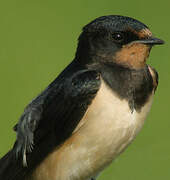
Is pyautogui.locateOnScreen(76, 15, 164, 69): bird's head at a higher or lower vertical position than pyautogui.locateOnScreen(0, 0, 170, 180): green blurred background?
higher

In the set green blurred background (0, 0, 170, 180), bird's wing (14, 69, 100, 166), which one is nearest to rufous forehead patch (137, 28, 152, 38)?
bird's wing (14, 69, 100, 166)

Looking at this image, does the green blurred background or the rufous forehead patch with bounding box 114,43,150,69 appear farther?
the green blurred background

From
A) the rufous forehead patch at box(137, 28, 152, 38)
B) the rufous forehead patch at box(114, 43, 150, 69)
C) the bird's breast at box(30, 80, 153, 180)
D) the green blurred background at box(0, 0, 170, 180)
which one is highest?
the rufous forehead patch at box(137, 28, 152, 38)

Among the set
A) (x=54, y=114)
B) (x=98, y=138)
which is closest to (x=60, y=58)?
(x=54, y=114)

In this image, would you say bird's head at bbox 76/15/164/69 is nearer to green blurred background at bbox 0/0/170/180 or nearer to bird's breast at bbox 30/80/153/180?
bird's breast at bbox 30/80/153/180

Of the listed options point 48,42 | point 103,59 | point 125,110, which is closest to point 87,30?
point 103,59

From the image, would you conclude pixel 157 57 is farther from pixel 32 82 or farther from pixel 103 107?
pixel 103 107

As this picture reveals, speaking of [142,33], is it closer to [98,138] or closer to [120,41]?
[120,41]

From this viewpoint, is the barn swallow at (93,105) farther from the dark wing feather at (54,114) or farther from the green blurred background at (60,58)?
the green blurred background at (60,58)
